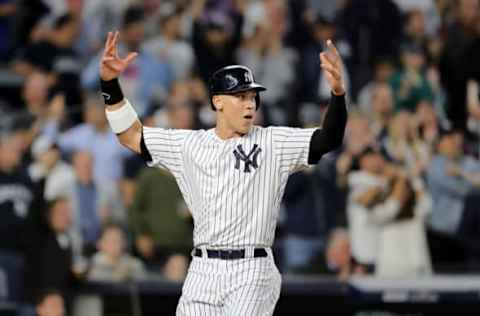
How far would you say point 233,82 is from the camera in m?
7.03

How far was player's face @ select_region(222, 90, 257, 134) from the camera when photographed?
7.03 m

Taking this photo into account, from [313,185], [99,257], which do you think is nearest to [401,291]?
[313,185]

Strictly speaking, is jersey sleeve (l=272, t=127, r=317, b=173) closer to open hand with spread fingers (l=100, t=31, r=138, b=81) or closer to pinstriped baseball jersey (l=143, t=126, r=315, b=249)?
pinstriped baseball jersey (l=143, t=126, r=315, b=249)

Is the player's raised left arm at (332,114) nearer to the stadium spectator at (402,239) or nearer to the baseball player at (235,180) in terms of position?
the baseball player at (235,180)

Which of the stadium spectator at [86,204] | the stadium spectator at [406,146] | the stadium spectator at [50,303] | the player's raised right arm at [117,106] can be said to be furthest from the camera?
the stadium spectator at [406,146]

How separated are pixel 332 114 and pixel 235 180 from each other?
1.91 ft

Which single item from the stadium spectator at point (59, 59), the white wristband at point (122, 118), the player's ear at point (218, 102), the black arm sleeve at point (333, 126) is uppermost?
the stadium spectator at point (59, 59)

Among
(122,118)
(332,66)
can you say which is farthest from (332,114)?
(122,118)

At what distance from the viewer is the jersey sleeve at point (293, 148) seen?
7027mm

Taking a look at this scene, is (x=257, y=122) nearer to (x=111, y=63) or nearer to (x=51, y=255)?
(x=51, y=255)

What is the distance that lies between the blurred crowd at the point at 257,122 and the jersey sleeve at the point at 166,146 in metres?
3.33

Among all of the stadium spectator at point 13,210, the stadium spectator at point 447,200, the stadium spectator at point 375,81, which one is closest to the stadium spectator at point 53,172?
the stadium spectator at point 13,210

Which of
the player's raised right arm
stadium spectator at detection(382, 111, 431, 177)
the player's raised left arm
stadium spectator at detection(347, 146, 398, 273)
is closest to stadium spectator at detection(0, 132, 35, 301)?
stadium spectator at detection(347, 146, 398, 273)

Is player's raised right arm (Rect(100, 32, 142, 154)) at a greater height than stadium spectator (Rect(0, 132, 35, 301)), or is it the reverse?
player's raised right arm (Rect(100, 32, 142, 154))
